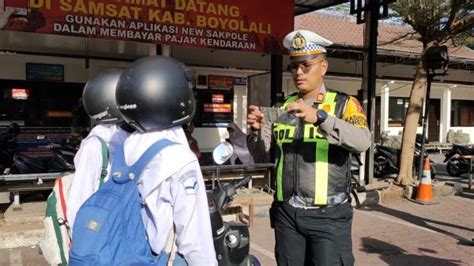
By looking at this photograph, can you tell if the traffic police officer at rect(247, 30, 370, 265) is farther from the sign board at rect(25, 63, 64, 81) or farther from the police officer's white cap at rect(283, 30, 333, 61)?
the sign board at rect(25, 63, 64, 81)

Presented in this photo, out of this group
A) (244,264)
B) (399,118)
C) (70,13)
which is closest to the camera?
(244,264)

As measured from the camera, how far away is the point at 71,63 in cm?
1129

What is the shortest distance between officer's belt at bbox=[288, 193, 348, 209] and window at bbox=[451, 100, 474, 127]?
757 inches

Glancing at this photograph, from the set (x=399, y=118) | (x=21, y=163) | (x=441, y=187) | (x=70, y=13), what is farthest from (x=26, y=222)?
(x=399, y=118)

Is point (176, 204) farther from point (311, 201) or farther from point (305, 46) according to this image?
point (305, 46)

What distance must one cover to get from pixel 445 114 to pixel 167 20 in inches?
617

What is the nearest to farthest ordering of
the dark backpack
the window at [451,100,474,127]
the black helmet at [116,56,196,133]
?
the dark backpack < the black helmet at [116,56,196,133] < the window at [451,100,474,127]

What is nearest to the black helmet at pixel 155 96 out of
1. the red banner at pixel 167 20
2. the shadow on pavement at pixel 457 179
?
the red banner at pixel 167 20

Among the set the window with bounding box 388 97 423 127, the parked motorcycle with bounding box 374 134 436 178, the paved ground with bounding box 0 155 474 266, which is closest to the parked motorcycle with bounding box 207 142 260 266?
the paved ground with bounding box 0 155 474 266

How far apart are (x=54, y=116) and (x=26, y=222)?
19.1ft

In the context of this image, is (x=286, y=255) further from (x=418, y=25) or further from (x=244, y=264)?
(x=418, y=25)

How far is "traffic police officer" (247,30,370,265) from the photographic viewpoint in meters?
2.55

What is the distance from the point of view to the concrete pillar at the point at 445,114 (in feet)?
63.3

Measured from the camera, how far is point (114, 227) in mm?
1604
